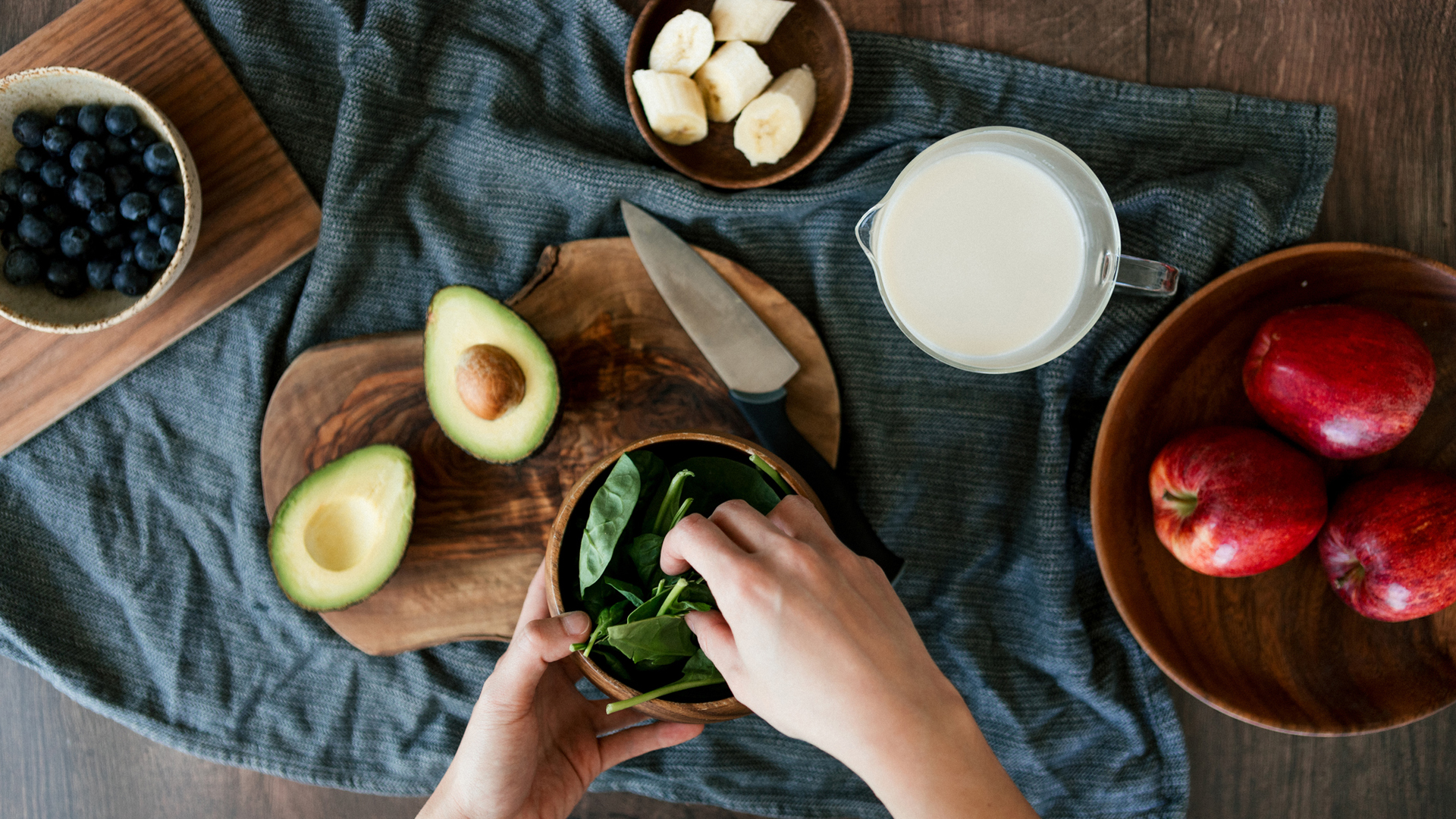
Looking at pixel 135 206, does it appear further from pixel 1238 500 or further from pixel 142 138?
pixel 1238 500

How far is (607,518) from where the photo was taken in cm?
69

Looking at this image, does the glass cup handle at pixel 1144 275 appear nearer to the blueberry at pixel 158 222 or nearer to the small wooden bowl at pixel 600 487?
Answer: the small wooden bowl at pixel 600 487

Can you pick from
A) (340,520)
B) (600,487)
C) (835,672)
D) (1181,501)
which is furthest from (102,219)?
(1181,501)

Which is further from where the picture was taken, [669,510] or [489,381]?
[489,381]

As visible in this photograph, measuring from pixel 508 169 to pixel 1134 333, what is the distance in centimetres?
71

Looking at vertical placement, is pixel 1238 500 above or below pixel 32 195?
below

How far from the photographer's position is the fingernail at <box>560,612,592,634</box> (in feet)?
2.21

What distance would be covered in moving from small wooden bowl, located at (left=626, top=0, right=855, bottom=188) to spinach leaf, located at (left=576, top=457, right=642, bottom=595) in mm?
384

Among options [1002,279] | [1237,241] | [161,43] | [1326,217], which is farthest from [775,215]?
[161,43]

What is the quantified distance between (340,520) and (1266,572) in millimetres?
987

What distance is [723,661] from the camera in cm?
60

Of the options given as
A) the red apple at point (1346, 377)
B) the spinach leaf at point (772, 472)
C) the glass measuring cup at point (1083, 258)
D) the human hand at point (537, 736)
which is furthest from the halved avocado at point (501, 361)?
the red apple at point (1346, 377)

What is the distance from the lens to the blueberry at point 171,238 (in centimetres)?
90

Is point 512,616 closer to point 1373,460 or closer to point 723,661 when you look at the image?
point 723,661
